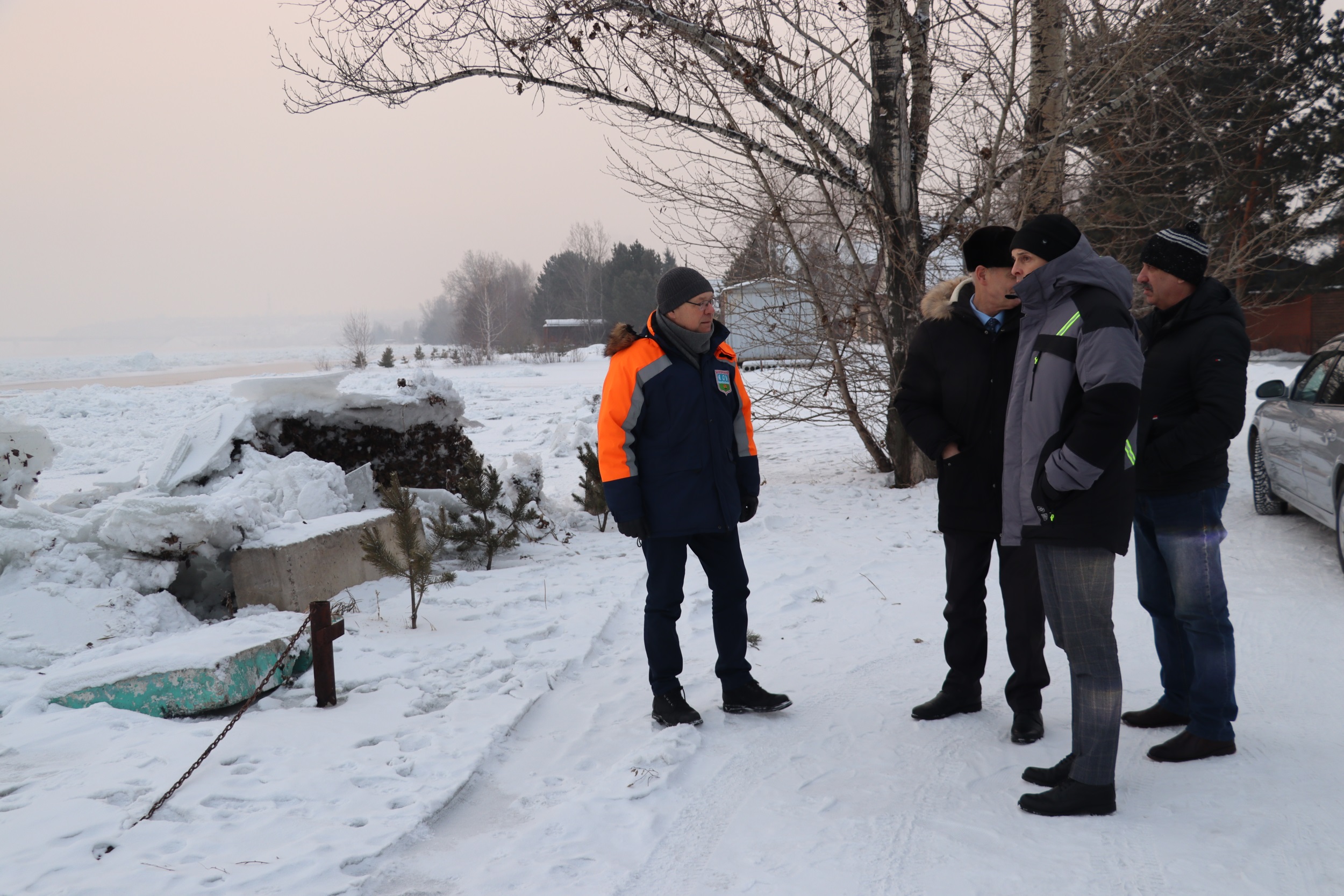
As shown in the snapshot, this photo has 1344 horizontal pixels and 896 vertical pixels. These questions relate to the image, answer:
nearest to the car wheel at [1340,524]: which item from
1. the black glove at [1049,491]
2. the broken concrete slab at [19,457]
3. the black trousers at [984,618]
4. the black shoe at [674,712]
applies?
the black trousers at [984,618]

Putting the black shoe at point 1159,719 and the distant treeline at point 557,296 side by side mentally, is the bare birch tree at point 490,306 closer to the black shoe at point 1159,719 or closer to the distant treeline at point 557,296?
the distant treeline at point 557,296

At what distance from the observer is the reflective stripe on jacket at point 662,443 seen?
3402mm

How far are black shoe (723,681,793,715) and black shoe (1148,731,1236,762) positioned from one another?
1435 mm

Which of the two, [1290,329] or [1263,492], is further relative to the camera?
[1290,329]

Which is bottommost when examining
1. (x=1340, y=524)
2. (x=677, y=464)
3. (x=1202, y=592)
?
(x=1340, y=524)

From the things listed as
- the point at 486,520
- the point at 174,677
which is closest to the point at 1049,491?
the point at 174,677

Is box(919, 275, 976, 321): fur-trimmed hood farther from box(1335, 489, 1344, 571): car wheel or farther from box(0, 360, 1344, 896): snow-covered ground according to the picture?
box(1335, 489, 1344, 571): car wheel

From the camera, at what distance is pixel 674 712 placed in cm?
357

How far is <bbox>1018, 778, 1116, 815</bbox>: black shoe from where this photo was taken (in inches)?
106

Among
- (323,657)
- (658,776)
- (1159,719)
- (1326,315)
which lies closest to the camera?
(658,776)

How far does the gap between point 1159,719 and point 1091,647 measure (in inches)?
38.6

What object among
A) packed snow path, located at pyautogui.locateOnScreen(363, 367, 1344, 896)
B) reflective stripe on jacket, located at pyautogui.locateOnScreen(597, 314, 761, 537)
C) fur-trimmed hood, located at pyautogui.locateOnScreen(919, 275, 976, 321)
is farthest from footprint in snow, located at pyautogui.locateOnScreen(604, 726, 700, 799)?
fur-trimmed hood, located at pyautogui.locateOnScreen(919, 275, 976, 321)

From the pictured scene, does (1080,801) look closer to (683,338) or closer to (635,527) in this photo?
(635,527)

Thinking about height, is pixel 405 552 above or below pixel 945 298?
below
